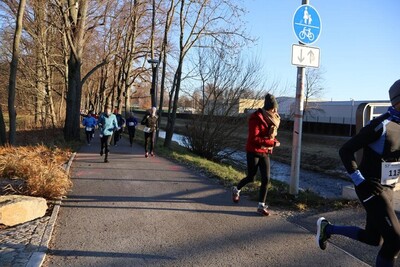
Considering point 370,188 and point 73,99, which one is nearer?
point 370,188

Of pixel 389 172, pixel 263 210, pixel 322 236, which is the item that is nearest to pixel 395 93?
pixel 389 172

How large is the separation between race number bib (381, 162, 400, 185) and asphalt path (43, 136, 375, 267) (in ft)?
4.44

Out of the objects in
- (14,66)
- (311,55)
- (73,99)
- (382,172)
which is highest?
(14,66)

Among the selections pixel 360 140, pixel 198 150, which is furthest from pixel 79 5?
pixel 360 140

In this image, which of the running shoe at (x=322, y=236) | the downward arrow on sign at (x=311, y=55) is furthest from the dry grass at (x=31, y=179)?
the downward arrow on sign at (x=311, y=55)

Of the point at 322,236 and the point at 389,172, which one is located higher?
the point at 389,172

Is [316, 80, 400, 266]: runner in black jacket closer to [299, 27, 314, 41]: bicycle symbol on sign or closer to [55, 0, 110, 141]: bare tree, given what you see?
[299, 27, 314, 41]: bicycle symbol on sign

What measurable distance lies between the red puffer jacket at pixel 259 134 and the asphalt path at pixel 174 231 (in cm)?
112

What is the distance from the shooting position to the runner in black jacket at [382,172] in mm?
3695

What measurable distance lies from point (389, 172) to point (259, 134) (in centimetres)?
305

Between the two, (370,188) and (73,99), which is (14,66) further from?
(370,188)

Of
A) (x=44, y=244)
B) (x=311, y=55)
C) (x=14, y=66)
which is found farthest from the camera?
(x=14, y=66)

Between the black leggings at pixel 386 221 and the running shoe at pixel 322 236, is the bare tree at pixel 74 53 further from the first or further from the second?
the black leggings at pixel 386 221

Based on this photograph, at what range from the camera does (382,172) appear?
12.2 feet
